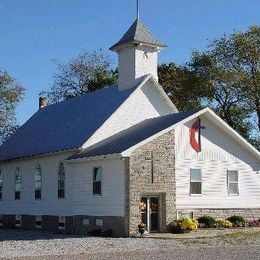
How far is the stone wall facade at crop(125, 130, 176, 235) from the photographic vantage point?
96.3ft

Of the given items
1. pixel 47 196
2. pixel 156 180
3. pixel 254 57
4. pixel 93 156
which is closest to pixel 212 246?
pixel 156 180

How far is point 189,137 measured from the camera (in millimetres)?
32938

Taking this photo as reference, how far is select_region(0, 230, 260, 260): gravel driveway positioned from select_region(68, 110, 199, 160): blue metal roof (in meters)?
4.93

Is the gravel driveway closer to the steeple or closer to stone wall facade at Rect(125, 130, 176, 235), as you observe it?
stone wall facade at Rect(125, 130, 176, 235)

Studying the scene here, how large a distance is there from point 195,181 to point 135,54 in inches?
352

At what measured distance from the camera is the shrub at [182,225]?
30.3 m

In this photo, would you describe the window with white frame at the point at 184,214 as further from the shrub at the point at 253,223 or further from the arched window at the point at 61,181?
the arched window at the point at 61,181

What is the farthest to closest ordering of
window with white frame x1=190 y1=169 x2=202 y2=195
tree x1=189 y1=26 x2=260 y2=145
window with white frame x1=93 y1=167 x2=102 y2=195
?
tree x1=189 y1=26 x2=260 y2=145
window with white frame x1=190 y1=169 x2=202 y2=195
window with white frame x1=93 y1=167 x2=102 y2=195

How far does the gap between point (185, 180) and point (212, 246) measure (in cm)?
876

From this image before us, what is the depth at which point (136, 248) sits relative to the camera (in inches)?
930

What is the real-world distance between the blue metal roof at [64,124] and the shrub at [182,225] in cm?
675

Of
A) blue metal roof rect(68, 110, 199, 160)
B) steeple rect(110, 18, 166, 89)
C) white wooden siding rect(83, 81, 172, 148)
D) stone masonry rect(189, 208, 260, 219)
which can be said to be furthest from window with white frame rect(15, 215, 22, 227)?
stone masonry rect(189, 208, 260, 219)

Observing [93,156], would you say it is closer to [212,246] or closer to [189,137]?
[189,137]

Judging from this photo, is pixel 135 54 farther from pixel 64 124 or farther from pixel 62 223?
pixel 62 223
